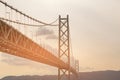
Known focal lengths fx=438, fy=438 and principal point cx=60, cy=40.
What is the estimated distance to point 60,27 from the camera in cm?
6047

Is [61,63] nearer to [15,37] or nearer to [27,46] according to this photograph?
[27,46]

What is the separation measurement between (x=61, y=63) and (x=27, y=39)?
19.5 metres

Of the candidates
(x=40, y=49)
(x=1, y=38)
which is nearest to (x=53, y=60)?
(x=40, y=49)

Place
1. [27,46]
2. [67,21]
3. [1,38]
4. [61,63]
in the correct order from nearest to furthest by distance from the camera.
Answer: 1. [1,38]
2. [27,46]
3. [61,63]
4. [67,21]

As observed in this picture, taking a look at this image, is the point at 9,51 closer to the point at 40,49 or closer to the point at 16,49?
the point at 16,49

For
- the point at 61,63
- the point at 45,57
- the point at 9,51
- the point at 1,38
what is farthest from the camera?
the point at 61,63

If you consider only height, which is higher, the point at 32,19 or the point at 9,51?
the point at 32,19

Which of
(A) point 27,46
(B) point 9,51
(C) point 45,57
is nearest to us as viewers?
(B) point 9,51

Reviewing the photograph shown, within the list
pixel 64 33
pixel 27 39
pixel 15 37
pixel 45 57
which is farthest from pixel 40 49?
pixel 64 33

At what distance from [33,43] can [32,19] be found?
13.7ft

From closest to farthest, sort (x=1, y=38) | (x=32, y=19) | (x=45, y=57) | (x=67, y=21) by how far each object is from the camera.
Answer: (x=1, y=38), (x=32, y=19), (x=45, y=57), (x=67, y=21)

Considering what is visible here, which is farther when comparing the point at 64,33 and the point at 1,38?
the point at 64,33

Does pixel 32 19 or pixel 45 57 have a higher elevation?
pixel 32 19

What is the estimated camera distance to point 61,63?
55.2 m
